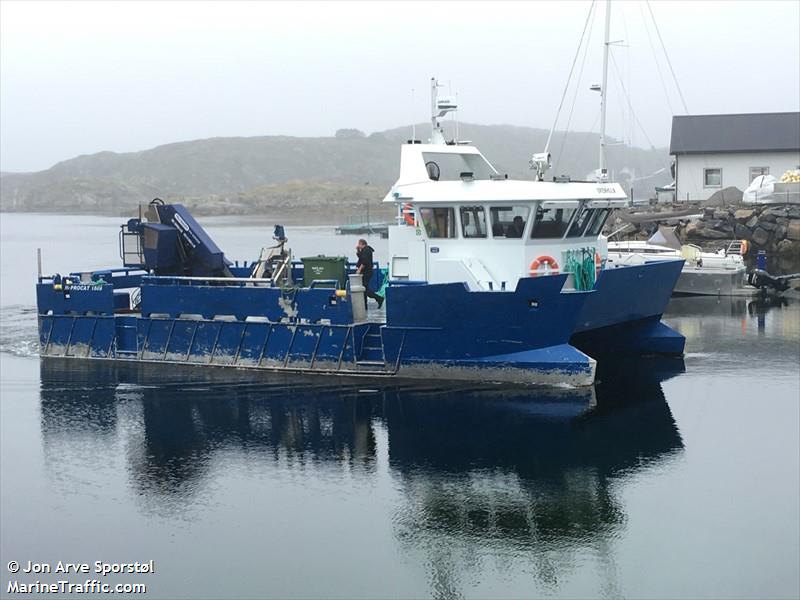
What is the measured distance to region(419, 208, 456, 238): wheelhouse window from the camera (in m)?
20.2

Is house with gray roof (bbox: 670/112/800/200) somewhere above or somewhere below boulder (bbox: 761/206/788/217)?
above

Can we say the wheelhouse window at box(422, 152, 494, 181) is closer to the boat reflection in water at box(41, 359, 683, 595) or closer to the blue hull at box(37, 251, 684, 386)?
the blue hull at box(37, 251, 684, 386)

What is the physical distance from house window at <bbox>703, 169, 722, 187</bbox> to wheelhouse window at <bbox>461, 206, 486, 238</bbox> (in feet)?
119

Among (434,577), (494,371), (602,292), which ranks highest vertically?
(602,292)

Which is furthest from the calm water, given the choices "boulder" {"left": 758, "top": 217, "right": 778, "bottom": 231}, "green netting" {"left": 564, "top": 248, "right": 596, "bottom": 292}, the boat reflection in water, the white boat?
"boulder" {"left": 758, "top": 217, "right": 778, "bottom": 231}

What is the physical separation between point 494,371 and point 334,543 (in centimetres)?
765

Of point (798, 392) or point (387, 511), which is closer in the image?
point (387, 511)

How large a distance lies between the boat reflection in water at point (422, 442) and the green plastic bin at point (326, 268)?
7.89 feet

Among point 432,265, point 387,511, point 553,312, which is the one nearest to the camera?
point 387,511

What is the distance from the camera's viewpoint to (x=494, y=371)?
781 inches

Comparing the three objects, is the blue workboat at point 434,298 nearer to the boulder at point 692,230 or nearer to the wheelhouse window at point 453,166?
the wheelhouse window at point 453,166

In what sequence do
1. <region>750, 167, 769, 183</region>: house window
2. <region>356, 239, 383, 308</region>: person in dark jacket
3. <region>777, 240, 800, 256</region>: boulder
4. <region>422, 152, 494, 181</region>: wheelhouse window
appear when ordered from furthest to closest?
<region>750, 167, 769, 183</region>: house window → <region>777, 240, 800, 256</region>: boulder → <region>356, 239, 383, 308</region>: person in dark jacket → <region>422, 152, 494, 181</region>: wheelhouse window

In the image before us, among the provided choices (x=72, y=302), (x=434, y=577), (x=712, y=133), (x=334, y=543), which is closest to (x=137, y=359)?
(x=72, y=302)

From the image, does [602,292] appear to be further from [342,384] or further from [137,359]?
[137,359]
